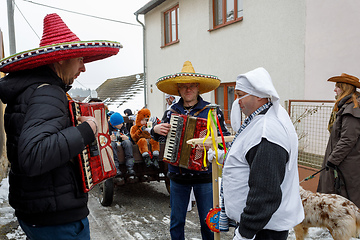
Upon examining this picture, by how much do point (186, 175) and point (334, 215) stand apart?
64.0 inches

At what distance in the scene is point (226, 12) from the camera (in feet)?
29.7

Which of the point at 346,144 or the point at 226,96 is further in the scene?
the point at 226,96

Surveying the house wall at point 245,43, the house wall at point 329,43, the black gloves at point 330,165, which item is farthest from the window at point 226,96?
the black gloves at point 330,165

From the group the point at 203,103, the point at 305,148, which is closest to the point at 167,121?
the point at 203,103

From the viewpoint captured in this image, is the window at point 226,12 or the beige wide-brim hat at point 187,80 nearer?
the beige wide-brim hat at point 187,80

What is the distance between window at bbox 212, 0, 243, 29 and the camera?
8.55 m

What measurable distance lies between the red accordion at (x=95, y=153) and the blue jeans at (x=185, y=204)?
1.21 metres

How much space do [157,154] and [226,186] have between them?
3.29 metres

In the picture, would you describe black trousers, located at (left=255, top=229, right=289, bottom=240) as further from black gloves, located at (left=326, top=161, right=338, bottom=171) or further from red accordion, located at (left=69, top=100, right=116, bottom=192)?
black gloves, located at (left=326, top=161, right=338, bottom=171)

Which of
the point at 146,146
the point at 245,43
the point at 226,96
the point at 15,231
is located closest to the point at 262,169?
the point at 146,146

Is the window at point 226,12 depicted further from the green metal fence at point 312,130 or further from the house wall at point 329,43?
the green metal fence at point 312,130

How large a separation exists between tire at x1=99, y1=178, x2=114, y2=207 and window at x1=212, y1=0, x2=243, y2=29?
605 centimetres

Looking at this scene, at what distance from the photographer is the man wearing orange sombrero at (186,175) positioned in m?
2.91

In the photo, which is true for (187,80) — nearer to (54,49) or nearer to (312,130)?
(54,49)
